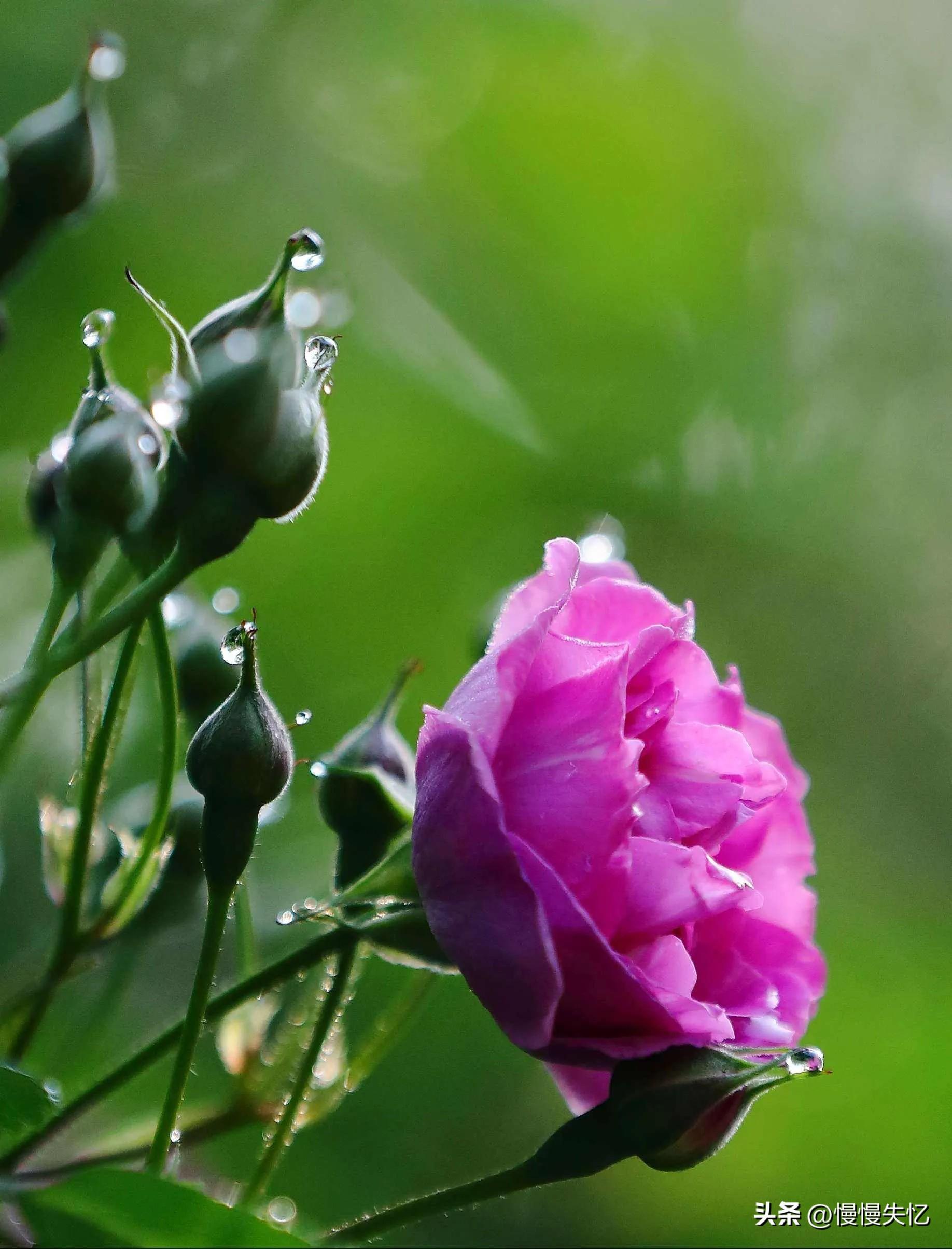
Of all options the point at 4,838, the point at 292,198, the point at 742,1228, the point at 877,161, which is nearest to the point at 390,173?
the point at 292,198

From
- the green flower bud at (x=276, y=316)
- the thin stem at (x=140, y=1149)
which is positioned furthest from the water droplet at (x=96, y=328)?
the thin stem at (x=140, y=1149)

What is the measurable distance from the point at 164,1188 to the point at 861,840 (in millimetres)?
1753

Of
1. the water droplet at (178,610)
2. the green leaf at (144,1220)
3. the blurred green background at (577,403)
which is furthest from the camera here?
the blurred green background at (577,403)

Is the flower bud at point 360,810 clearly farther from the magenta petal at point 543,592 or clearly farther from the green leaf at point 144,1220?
the green leaf at point 144,1220

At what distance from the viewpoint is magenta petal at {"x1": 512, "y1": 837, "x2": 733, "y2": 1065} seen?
0.43 metres

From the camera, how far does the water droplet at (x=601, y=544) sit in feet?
1.96

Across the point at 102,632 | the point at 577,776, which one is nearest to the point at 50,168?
the point at 102,632

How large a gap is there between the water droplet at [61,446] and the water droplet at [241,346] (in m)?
0.09

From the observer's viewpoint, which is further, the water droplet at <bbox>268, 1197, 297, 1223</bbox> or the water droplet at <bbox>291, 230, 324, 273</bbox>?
the water droplet at <bbox>268, 1197, 297, 1223</bbox>

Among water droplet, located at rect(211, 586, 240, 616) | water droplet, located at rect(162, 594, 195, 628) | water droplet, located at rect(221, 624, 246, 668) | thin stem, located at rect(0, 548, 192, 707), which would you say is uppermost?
water droplet, located at rect(162, 594, 195, 628)

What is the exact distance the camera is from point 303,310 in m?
0.48

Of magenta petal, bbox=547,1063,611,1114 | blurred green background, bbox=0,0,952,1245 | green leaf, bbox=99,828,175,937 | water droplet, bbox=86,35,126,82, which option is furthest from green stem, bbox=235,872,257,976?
blurred green background, bbox=0,0,952,1245

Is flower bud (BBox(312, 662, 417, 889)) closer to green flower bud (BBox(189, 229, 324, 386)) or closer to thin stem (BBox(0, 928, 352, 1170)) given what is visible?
thin stem (BBox(0, 928, 352, 1170))

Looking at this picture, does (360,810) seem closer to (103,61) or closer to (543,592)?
(543,592)
